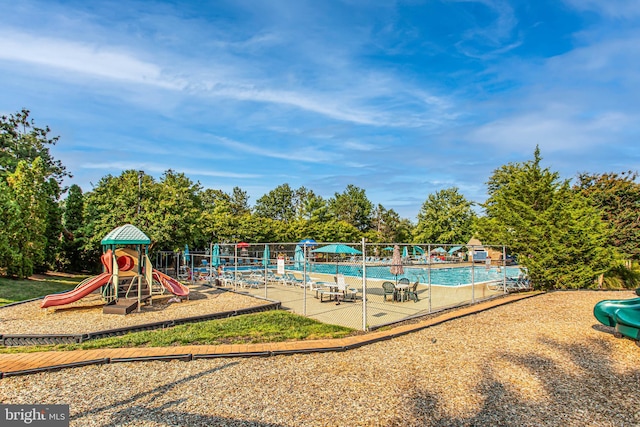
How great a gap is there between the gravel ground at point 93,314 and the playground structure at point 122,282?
36 cm

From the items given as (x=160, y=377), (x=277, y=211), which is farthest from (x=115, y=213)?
(x=277, y=211)

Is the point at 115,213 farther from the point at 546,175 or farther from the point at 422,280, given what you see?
the point at 546,175

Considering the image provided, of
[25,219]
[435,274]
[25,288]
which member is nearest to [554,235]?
[435,274]

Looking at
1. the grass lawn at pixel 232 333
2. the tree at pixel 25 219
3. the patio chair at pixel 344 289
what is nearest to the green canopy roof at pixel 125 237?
the grass lawn at pixel 232 333

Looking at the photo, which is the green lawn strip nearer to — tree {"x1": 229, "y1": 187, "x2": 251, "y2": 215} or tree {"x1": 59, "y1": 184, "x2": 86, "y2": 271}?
tree {"x1": 59, "y1": 184, "x2": 86, "y2": 271}

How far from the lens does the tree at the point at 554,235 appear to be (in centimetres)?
1491

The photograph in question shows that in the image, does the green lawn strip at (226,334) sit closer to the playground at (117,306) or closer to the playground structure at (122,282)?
the playground at (117,306)

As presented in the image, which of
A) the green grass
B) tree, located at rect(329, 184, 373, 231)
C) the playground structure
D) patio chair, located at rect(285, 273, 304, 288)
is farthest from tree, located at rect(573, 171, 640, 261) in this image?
tree, located at rect(329, 184, 373, 231)

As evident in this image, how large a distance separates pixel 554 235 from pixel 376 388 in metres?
13.6

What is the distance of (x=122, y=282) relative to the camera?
12555 mm

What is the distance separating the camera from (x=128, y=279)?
12633 millimetres

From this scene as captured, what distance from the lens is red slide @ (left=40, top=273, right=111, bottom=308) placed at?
35.8 ft

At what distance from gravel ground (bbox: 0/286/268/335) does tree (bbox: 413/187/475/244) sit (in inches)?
1851

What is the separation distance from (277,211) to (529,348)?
68640 mm
